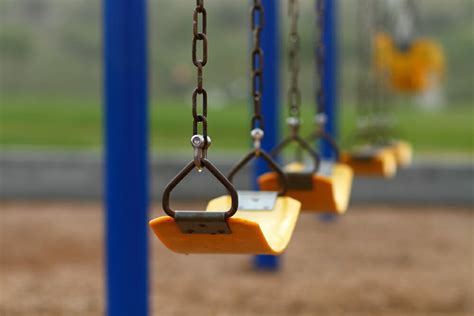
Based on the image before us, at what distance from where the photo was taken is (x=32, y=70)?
20.2 metres

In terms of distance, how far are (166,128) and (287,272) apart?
8.13m

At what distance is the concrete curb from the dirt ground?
56 cm

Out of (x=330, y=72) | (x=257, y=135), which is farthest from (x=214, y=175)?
(x=330, y=72)

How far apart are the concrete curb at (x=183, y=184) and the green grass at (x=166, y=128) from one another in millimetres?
3237

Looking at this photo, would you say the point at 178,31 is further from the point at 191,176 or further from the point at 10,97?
the point at 191,176

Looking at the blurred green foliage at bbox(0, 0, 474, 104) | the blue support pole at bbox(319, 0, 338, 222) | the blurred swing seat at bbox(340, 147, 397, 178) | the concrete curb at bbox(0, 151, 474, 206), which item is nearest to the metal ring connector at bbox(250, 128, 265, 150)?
the blurred swing seat at bbox(340, 147, 397, 178)

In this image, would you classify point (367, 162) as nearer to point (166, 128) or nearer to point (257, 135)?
point (257, 135)

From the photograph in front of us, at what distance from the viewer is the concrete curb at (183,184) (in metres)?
6.40

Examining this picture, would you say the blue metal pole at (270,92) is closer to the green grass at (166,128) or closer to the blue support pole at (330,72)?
the blue support pole at (330,72)

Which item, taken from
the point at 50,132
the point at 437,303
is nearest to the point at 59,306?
the point at 437,303

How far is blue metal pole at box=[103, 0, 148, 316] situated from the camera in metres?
2.33

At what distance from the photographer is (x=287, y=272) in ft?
13.4

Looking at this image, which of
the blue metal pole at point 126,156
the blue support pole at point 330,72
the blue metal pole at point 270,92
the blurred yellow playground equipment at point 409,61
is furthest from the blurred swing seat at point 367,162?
the blurred yellow playground equipment at point 409,61

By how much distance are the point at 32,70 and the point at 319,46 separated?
61.9 feet
